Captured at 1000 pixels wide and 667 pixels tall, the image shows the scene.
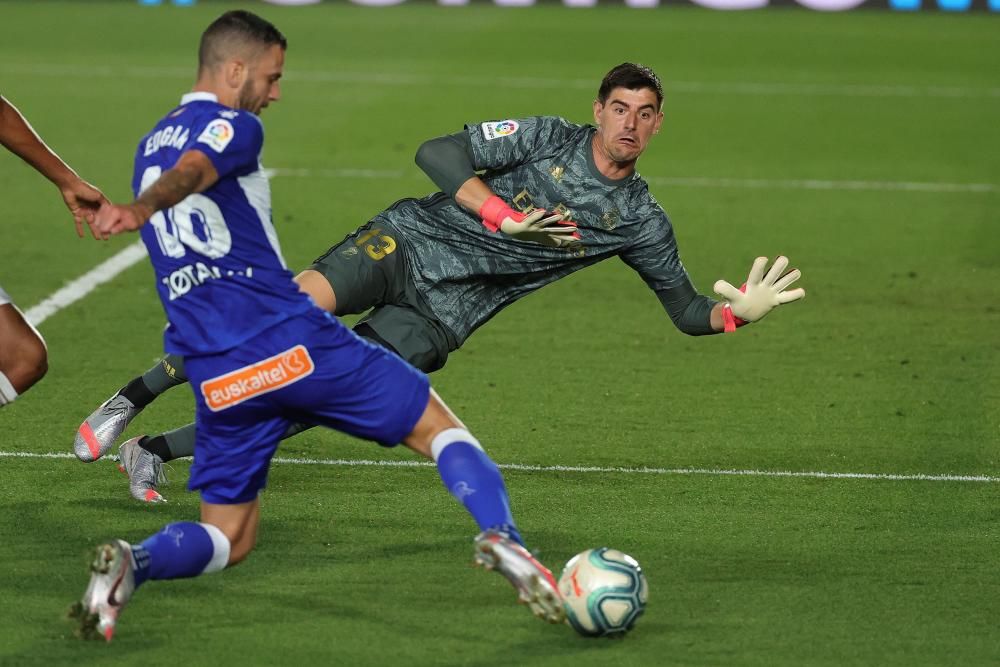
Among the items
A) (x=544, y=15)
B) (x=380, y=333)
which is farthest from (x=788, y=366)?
(x=544, y=15)

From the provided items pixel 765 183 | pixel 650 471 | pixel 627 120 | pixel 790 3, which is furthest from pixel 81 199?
pixel 790 3

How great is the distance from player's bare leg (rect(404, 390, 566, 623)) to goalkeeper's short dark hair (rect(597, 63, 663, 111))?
1863mm

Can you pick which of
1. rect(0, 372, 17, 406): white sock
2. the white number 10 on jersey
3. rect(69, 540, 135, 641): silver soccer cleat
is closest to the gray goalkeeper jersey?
rect(0, 372, 17, 406): white sock

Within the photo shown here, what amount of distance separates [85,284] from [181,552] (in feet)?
18.5

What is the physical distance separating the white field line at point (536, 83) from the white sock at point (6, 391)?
1272 centimetres

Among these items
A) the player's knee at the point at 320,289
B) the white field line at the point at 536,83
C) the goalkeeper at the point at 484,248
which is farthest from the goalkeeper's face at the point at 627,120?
the white field line at the point at 536,83

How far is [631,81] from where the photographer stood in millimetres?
6461

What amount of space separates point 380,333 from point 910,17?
20418 millimetres

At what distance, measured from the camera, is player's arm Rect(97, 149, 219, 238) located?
4496 millimetres

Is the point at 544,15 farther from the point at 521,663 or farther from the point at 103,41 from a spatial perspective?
the point at 521,663

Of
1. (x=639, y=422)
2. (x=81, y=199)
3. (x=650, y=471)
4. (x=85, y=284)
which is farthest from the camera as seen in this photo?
(x=85, y=284)

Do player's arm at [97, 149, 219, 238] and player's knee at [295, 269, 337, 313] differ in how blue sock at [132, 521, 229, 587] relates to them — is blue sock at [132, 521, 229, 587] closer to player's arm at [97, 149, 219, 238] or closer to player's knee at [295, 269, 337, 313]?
player's arm at [97, 149, 219, 238]

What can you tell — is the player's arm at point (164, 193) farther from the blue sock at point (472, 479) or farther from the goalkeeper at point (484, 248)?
the goalkeeper at point (484, 248)

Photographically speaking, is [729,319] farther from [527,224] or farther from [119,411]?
[119,411]
